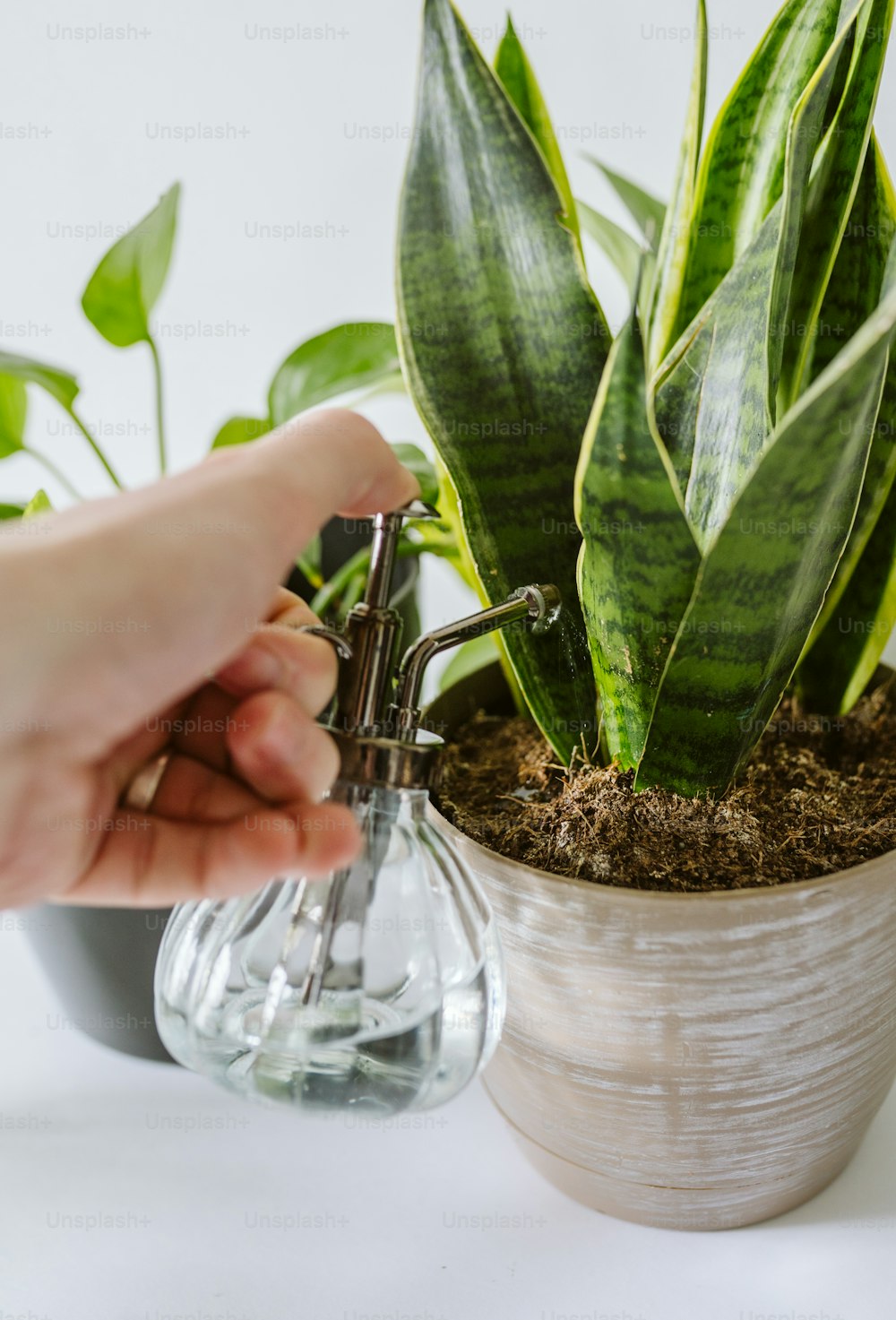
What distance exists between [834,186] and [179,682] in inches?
11.6

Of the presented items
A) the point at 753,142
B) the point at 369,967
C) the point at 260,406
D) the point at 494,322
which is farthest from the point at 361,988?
the point at 260,406

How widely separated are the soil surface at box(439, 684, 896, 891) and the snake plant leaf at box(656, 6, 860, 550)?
0.33 feet

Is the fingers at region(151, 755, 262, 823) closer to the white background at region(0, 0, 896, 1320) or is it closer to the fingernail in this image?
the fingernail

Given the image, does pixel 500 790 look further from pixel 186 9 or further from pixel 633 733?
pixel 186 9

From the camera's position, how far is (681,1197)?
41 centimetres

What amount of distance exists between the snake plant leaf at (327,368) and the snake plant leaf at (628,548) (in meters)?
0.23

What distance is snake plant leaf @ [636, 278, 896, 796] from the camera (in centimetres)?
27

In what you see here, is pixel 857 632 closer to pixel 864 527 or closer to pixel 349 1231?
pixel 864 527

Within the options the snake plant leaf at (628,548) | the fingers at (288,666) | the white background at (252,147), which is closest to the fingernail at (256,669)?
the fingers at (288,666)

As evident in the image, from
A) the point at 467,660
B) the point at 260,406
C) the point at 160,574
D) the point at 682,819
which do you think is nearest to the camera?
the point at 160,574

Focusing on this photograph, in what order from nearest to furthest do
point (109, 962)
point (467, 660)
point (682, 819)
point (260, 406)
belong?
point (682, 819)
point (109, 962)
point (467, 660)
point (260, 406)

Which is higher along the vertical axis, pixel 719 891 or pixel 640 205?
pixel 640 205

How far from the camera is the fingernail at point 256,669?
332 mm

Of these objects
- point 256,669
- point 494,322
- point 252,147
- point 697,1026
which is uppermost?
point 252,147
